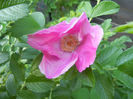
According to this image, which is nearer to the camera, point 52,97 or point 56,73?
point 56,73

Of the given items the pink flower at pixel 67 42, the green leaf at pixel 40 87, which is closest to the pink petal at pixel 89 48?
the pink flower at pixel 67 42

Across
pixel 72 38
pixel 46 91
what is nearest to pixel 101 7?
pixel 72 38

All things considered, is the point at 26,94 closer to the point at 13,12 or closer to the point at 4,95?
the point at 4,95

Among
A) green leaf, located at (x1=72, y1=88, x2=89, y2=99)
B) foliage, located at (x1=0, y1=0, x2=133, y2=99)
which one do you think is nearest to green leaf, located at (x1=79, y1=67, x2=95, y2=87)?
foliage, located at (x1=0, y1=0, x2=133, y2=99)

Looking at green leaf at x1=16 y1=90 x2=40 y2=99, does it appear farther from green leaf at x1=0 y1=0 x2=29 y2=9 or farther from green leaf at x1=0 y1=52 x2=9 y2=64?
green leaf at x1=0 y1=0 x2=29 y2=9

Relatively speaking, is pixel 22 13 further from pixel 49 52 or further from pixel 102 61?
pixel 102 61

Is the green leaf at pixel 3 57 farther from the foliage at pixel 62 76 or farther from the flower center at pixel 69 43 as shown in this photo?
the flower center at pixel 69 43

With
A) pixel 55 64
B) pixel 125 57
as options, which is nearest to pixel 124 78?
pixel 125 57
